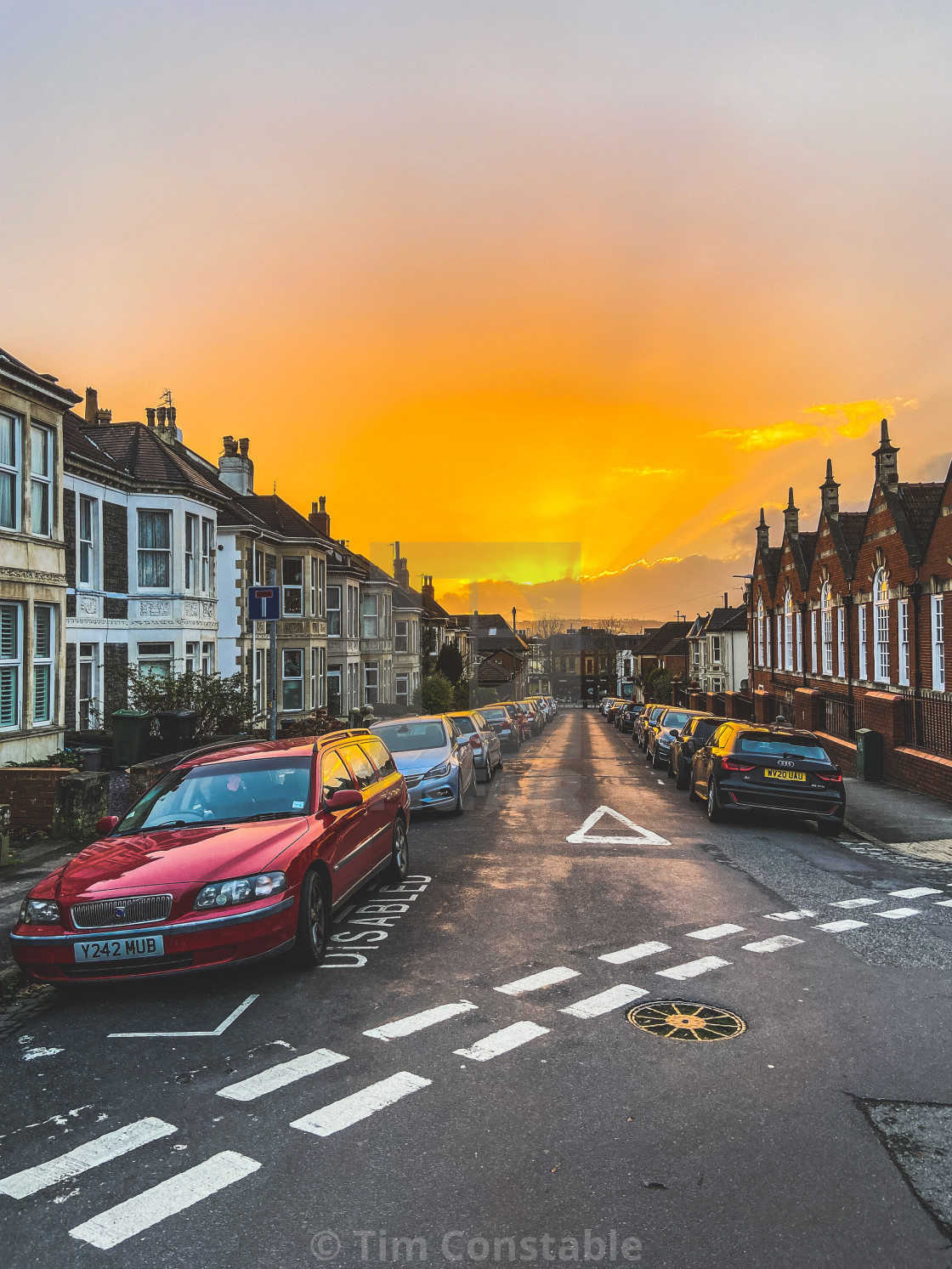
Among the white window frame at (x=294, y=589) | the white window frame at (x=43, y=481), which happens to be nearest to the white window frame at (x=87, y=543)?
the white window frame at (x=43, y=481)

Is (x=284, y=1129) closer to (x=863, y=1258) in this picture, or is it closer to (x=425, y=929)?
(x=863, y=1258)

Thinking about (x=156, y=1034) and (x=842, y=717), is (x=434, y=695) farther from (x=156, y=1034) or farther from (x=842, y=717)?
(x=156, y=1034)

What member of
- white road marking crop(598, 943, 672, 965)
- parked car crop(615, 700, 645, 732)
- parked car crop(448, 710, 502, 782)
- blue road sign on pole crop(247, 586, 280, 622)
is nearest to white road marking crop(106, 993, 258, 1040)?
white road marking crop(598, 943, 672, 965)

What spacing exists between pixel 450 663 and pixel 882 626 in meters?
36.8

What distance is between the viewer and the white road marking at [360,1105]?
4258mm

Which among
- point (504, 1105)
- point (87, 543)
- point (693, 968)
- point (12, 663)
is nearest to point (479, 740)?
point (12, 663)

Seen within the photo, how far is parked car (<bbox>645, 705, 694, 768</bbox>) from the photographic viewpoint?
76.2 ft

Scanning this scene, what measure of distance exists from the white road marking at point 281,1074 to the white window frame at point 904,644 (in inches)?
833

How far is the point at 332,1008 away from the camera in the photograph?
577cm

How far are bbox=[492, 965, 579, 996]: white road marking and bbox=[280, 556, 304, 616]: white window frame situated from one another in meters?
27.9

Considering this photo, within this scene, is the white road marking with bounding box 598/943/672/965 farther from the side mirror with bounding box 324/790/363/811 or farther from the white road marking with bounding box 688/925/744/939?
the side mirror with bounding box 324/790/363/811

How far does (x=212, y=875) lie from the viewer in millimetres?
5980

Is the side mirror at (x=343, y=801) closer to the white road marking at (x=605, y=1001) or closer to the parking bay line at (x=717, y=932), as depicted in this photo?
the white road marking at (x=605, y=1001)

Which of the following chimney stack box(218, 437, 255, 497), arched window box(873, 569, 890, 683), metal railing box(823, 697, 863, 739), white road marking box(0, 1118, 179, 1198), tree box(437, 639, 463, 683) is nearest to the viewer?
white road marking box(0, 1118, 179, 1198)
